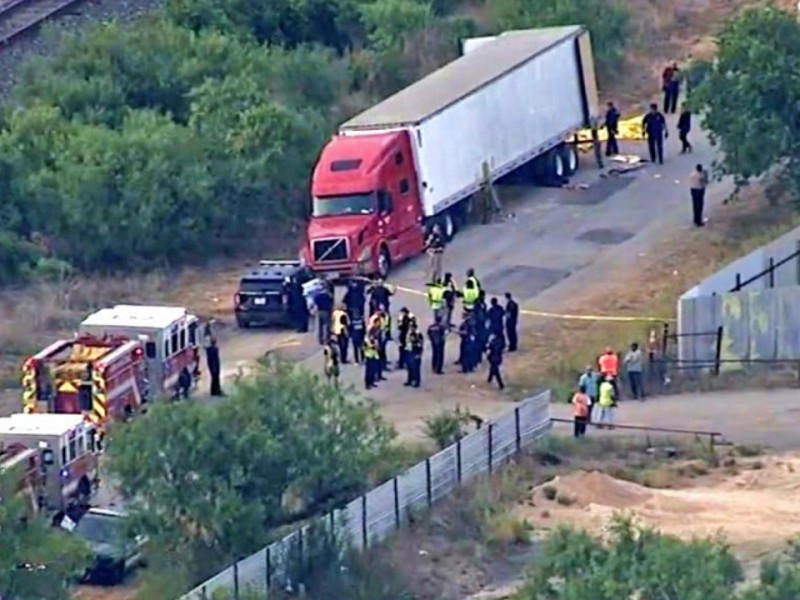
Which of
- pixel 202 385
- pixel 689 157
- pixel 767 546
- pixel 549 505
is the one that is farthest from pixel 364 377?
pixel 689 157

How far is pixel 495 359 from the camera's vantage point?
5072 cm

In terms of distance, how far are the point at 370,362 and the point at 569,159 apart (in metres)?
13.1

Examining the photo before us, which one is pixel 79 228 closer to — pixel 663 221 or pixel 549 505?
pixel 663 221

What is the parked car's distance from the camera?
42.3 metres

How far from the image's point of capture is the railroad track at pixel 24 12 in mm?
65500

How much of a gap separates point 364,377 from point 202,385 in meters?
2.38

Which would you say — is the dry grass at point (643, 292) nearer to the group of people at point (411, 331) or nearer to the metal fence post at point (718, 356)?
the metal fence post at point (718, 356)

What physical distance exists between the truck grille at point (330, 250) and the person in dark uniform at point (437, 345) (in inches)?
148

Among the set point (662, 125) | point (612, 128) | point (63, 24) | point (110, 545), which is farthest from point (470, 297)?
point (63, 24)

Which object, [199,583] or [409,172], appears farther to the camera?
[409,172]

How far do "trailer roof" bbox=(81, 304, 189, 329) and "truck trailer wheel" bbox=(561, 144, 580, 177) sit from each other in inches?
518

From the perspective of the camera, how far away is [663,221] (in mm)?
60031

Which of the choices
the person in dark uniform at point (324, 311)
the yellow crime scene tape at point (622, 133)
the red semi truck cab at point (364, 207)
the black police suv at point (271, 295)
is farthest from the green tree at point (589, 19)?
the person in dark uniform at point (324, 311)

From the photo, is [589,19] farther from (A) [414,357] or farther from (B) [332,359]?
(B) [332,359]
